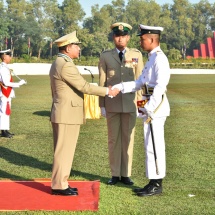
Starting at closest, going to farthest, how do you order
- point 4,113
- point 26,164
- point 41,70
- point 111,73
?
point 111,73, point 26,164, point 4,113, point 41,70

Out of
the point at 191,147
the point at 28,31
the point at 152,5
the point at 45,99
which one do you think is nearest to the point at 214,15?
the point at 152,5

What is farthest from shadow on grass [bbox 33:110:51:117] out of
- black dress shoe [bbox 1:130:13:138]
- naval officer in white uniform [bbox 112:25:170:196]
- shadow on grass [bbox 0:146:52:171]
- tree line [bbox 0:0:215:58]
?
tree line [bbox 0:0:215:58]

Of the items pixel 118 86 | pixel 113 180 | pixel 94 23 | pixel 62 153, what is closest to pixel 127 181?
pixel 113 180

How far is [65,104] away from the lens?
21.1 feet

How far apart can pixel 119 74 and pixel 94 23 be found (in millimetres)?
124931

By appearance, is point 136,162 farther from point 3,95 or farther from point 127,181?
point 3,95

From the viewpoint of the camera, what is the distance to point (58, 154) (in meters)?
6.47

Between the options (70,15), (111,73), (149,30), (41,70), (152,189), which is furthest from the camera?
(70,15)

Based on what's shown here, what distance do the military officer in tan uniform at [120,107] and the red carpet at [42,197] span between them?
14.8 inches

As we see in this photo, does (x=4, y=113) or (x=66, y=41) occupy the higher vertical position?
(x=66, y=41)

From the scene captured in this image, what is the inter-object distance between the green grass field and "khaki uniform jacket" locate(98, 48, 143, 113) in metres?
0.99

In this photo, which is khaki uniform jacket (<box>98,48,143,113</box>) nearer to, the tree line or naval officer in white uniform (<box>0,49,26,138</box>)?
naval officer in white uniform (<box>0,49,26,138</box>)

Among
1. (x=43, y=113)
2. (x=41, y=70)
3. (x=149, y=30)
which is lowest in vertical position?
(x=41, y=70)

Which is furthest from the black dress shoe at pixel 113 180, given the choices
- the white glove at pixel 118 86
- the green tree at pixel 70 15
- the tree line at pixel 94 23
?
the green tree at pixel 70 15
